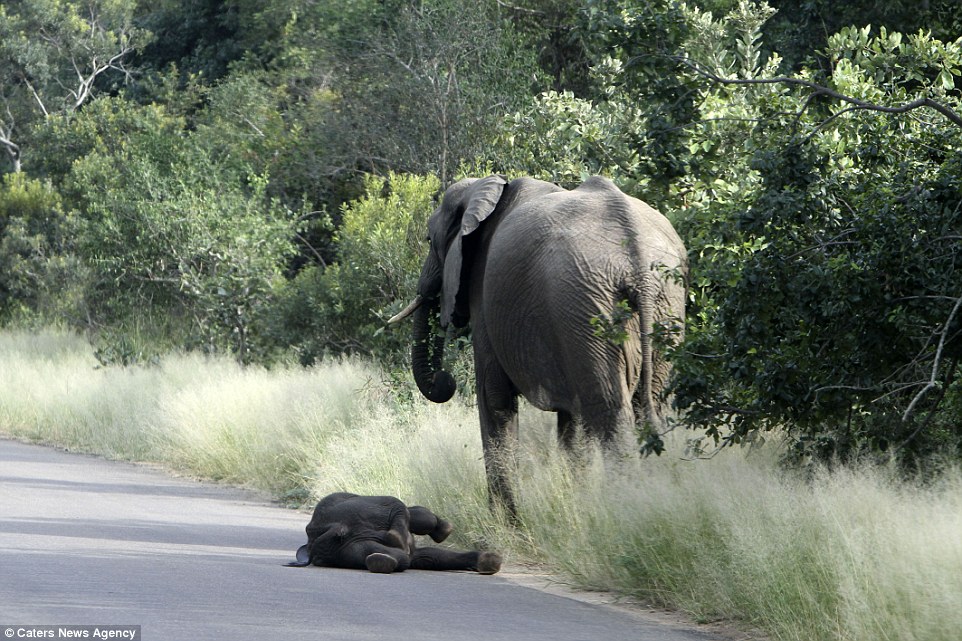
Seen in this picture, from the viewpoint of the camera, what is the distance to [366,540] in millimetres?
10383

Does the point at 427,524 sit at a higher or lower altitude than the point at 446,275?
lower

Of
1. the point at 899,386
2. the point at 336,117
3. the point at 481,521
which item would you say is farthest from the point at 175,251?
the point at 899,386

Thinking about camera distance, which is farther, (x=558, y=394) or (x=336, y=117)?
(x=336, y=117)

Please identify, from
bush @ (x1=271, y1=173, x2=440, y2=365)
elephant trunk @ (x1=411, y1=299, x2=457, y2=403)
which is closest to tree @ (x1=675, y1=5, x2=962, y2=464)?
elephant trunk @ (x1=411, y1=299, x2=457, y2=403)

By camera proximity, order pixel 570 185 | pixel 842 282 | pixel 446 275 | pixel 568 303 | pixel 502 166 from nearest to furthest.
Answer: pixel 842 282
pixel 568 303
pixel 446 275
pixel 570 185
pixel 502 166

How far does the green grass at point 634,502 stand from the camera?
708 centimetres

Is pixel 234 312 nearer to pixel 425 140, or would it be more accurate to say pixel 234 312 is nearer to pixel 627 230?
pixel 425 140

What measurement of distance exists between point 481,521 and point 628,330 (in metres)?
2.05

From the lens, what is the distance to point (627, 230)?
35.9 feet

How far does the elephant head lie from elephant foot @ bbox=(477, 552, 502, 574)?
2.73 meters

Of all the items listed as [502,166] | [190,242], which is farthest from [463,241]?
[190,242]

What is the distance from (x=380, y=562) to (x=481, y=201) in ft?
11.1

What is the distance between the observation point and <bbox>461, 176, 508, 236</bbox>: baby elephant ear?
12172 mm

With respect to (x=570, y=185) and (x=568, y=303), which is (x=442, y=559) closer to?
(x=568, y=303)
